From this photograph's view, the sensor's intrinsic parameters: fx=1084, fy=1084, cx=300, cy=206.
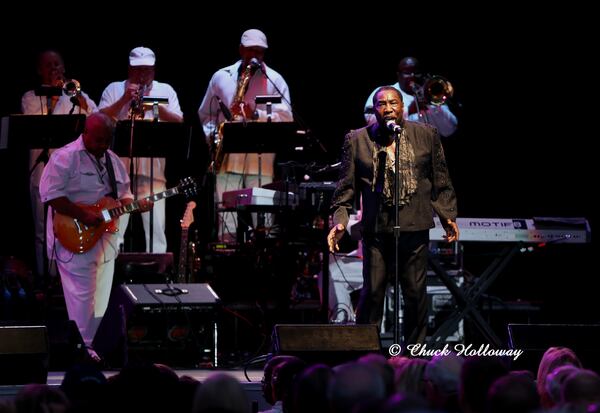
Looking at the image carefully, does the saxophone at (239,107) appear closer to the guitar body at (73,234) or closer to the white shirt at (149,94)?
the white shirt at (149,94)

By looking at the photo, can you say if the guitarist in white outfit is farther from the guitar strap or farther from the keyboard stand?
the keyboard stand

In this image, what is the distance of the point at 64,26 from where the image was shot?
11.8 m

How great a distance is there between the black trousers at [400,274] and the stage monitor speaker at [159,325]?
1595 millimetres

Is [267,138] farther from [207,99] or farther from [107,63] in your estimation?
[107,63]

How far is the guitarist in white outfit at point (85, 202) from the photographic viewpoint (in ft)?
28.8

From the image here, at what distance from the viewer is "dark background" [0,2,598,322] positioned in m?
11.8

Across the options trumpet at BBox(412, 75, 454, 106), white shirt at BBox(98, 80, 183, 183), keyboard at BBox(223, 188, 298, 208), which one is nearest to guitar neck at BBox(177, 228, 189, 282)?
white shirt at BBox(98, 80, 183, 183)

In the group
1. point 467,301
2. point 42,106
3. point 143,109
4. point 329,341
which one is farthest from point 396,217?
point 42,106

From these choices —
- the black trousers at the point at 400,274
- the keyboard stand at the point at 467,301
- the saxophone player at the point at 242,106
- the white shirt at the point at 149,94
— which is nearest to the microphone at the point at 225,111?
the saxophone player at the point at 242,106

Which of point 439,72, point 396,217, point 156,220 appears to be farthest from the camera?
point 439,72

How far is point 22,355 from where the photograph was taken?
662 centimetres

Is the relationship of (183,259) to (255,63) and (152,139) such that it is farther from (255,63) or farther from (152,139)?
(255,63)

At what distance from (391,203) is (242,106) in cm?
332

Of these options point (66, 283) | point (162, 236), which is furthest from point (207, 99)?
point (66, 283)
